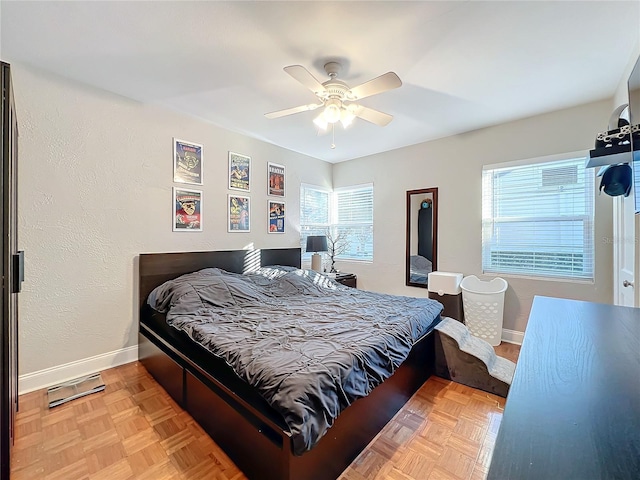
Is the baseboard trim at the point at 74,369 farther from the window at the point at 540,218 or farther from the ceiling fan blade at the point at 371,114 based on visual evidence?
the window at the point at 540,218

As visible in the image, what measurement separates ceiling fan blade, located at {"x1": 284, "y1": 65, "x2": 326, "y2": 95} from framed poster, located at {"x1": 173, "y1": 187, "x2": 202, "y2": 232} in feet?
6.10

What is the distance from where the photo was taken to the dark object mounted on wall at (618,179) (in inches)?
80.1

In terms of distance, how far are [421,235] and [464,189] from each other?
820mm

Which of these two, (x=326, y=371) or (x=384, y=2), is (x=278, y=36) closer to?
(x=384, y=2)

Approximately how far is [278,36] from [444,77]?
4.56ft

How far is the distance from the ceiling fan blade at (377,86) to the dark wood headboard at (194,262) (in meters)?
2.25

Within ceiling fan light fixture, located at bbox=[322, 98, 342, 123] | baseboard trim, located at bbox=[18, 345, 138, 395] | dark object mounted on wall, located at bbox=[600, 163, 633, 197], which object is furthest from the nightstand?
dark object mounted on wall, located at bbox=[600, 163, 633, 197]

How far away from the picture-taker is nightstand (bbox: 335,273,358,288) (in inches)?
168

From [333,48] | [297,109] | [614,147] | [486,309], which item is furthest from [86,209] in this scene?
[486,309]

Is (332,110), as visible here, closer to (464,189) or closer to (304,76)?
(304,76)

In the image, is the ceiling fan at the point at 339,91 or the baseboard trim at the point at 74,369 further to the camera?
the baseboard trim at the point at 74,369

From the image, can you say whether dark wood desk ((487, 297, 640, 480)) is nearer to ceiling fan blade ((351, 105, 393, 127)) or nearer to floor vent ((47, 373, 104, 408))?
ceiling fan blade ((351, 105, 393, 127))

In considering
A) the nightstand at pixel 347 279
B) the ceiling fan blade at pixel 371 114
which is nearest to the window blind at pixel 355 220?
the nightstand at pixel 347 279

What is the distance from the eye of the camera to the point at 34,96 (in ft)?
7.41
